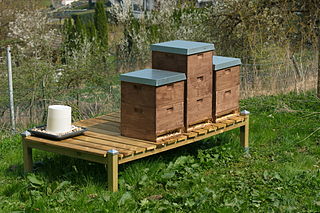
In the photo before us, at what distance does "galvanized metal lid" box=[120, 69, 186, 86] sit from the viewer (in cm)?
652

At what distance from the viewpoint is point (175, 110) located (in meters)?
6.84

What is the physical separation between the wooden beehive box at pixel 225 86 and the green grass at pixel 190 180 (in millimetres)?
503

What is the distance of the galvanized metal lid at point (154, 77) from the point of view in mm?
6520

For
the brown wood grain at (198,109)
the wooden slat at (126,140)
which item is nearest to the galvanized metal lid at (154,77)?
the brown wood grain at (198,109)

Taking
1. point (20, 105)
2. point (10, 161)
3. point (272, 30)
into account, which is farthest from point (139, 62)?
point (10, 161)

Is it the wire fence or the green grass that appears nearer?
the green grass

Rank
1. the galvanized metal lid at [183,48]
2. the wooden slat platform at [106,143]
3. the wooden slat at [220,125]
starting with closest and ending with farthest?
the wooden slat platform at [106,143] → the galvanized metal lid at [183,48] → the wooden slat at [220,125]

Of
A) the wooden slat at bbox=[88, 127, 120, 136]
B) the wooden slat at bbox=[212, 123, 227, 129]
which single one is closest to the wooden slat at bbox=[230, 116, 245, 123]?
the wooden slat at bbox=[212, 123, 227, 129]

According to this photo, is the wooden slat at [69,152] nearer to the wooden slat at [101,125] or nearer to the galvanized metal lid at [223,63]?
the wooden slat at [101,125]

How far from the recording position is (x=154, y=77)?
6602mm

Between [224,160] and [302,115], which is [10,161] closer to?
[224,160]

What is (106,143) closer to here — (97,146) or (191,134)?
(97,146)

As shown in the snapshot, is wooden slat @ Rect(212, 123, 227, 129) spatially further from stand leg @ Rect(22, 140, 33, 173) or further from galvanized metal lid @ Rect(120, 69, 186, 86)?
stand leg @ Rect(22, 140, 33, 173)

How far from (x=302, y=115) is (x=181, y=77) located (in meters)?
3.57
